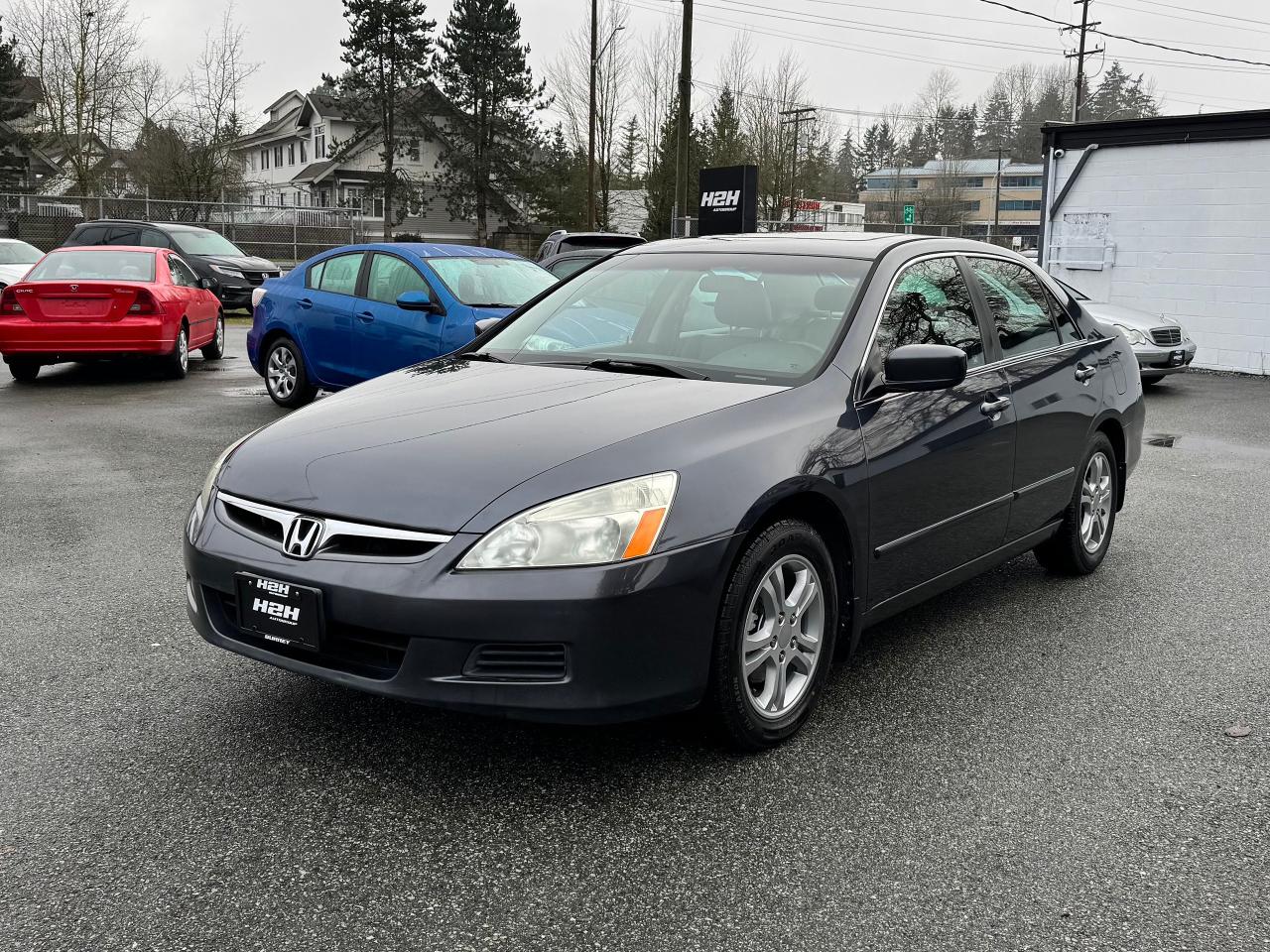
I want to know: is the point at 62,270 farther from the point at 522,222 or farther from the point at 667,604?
the point at 522,222

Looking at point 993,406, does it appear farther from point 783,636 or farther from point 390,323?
point 390,323

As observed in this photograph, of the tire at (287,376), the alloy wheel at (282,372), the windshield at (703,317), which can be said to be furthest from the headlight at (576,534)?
the alloy wheel at (282,372)

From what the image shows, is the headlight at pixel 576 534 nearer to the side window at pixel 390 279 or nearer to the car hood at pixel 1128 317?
the side window at pixel 390 279

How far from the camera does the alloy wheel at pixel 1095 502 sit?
5.57m

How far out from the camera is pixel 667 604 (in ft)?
10.1

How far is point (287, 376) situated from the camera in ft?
36.0

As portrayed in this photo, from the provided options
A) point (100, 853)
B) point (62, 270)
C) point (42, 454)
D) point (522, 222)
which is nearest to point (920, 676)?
point (100, 853)

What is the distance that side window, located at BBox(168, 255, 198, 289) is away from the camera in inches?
533

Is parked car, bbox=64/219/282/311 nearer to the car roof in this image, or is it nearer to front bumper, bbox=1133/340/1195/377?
front bumper, bbox=1133/340/1195/377

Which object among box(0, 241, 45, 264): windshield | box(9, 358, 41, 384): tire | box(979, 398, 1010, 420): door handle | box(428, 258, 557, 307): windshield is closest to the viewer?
box(979, 398, 1010, 420): door handle

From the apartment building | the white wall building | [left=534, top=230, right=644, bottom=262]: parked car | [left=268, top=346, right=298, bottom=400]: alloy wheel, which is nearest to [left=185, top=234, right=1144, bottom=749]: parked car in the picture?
[left=268, top=346, right=298, bottom=400]: alloy wheel


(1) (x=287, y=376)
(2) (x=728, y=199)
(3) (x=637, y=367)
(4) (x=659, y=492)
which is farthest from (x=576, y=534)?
(2) (x=728, y=199)

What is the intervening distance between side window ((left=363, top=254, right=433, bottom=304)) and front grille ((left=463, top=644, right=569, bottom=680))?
23.6 ft

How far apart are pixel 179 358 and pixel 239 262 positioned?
348 inches
